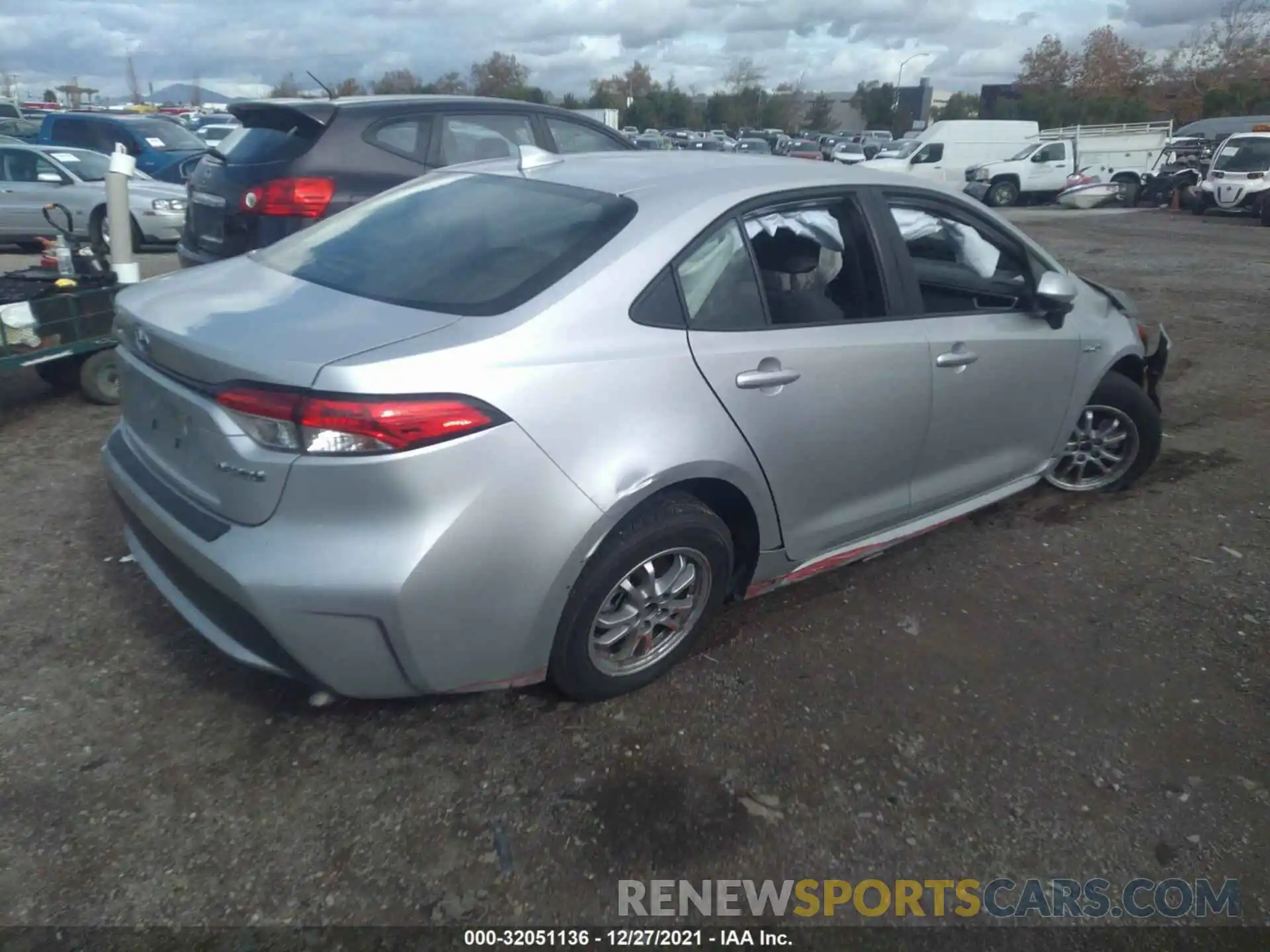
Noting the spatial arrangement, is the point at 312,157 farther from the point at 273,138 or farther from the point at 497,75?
the point at 497,75

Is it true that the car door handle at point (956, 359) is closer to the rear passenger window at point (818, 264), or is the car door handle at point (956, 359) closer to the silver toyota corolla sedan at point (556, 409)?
the silver toyota corolla sedan at point (556, 409)

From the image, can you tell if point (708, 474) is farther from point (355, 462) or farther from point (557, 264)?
point (355, 462)

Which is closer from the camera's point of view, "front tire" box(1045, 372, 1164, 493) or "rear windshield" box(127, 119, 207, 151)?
"front tire" box(1045, 372, 1164, 493)

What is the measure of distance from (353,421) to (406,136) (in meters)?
4.41

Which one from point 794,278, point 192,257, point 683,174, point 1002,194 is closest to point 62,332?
point 192,257

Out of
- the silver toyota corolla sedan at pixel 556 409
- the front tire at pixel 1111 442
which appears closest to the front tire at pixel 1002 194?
the front tire at pixel 1111 442

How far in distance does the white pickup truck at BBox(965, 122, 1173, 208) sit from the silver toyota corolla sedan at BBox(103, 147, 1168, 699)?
2379 cm

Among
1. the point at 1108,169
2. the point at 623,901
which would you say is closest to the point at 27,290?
the point at 623,901

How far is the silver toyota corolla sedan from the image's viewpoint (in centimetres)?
228

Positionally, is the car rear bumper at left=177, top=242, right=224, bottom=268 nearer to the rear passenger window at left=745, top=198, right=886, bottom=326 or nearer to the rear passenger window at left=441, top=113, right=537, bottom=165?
the rear passenger window at left=441, top=113, right=537, bottom=165

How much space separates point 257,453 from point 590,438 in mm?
823

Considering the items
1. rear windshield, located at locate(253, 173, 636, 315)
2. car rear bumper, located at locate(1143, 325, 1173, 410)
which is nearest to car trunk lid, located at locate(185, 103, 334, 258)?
rear windshield, located at locate(253, 173, 636, 315)

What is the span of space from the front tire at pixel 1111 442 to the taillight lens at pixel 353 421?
3.11 metres

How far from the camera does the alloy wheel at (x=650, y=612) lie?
2783 millimetres
